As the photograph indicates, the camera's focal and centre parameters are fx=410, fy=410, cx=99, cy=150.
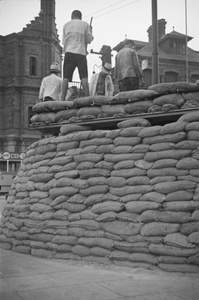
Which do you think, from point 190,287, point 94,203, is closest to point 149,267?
point 190,287

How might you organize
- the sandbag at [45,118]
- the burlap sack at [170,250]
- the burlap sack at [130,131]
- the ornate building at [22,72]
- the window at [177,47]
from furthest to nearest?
the ornate building at [22,72] < the window at [177,47] < the sandbag at [45,118] < the burlap sack at [130,131] < the burlap sack at [170,250]

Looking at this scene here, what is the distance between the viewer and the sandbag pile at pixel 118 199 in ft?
13.7

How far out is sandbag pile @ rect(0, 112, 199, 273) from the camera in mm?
4172

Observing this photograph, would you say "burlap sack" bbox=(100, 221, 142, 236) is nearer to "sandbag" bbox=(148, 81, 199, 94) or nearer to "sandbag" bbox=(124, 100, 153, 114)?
"sandbag" bbox=(124, 100, 153, 114)

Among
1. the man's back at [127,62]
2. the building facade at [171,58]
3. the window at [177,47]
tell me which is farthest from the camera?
the window at [177,47]

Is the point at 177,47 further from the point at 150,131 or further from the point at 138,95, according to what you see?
the point at 150,131

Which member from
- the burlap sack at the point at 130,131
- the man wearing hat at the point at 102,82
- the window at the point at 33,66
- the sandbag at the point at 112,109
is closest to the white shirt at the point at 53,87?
the man wearing hat at the point at 102,82

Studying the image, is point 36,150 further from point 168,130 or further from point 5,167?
point 5,167

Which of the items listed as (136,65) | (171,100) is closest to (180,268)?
(171,100)

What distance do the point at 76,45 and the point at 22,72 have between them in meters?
20.8

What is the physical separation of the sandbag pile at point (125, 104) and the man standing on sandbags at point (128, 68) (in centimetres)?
94

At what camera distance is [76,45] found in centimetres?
616

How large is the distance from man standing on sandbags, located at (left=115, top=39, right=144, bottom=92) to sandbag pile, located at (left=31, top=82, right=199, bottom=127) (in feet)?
3.09

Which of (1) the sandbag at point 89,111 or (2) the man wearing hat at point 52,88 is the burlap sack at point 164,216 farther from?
(2) the man wearing hat at point 52,88
